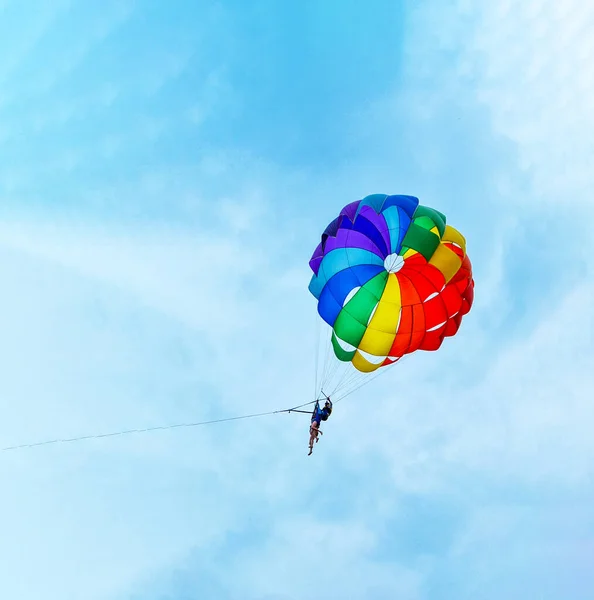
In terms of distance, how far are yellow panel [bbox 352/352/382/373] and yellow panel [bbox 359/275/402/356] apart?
1.84ft

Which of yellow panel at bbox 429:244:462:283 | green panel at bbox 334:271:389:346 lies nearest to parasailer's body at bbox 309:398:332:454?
green panel at bbox 334:271:389:346

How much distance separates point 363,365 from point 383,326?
5.63 ft

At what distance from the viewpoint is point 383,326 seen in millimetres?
28750

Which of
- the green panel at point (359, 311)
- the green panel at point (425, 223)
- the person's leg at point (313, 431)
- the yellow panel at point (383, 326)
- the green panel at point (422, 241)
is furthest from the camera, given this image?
the green panel at point (359, 311)

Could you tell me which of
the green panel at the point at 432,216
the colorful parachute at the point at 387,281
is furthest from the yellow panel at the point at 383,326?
the green panel at the point at 432,216

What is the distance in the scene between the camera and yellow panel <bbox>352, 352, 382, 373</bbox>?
96.4 feet

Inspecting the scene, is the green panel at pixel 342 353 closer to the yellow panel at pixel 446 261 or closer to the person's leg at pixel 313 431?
the person's leg at pixel 313 431

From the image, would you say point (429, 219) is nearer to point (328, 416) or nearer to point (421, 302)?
point (421, 302)

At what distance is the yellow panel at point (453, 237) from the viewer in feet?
94.8

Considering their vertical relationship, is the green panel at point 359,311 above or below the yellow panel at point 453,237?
below

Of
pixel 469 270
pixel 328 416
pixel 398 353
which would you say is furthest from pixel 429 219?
pixel 328 416

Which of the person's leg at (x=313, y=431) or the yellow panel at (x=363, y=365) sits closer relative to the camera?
the person's leg at (x=313, y=431)

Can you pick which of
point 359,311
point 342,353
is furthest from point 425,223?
point 342,353

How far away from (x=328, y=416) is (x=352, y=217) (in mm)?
7145
